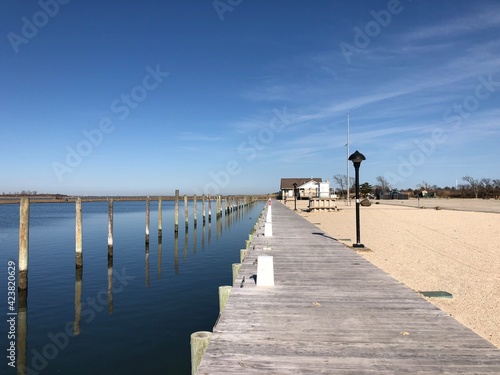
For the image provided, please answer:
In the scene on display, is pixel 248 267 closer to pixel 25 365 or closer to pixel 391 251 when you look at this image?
pixel 25 365

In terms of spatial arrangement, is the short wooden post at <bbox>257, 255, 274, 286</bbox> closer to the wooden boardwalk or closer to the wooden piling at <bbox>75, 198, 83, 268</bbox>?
the wooden boardwalk

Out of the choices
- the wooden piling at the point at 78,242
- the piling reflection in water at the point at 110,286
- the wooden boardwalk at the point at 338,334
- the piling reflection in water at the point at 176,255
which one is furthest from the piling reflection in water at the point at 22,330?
the piling reflection in water at the point at 176,255

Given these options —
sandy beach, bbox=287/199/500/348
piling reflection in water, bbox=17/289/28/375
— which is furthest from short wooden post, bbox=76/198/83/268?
sandy beach, bbox=287/199/500/348

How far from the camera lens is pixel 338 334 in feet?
16.2

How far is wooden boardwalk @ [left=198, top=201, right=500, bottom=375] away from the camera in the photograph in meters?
4.01

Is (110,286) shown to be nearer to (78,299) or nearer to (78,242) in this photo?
(78,299)

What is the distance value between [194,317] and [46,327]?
159 inches

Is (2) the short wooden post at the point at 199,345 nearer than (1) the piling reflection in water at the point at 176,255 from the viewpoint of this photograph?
Yes

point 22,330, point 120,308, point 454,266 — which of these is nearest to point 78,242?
point 120,308

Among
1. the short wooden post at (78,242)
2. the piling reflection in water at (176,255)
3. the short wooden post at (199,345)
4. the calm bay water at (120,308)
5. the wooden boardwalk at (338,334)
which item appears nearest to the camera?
the wooden boardwalk at (338,334)

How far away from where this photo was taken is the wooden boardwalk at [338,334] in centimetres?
401

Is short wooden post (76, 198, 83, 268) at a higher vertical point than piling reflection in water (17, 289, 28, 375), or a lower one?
higher

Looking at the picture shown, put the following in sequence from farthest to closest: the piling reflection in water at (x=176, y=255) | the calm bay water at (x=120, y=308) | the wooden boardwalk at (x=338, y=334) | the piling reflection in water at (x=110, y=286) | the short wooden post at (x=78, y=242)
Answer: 1. the piling reflection in water at (x=176, y=255)
2. the short wooden post at (x=78, y=242)
3. the piling reflection in water at (x=110, y=286)
4. the calm bay water at (x=120, y=308)
5. the wooden boardwalk at (x=338, y=334)

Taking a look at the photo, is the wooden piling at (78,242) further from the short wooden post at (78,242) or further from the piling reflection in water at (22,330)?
the piling reflection in water at (22,330)
